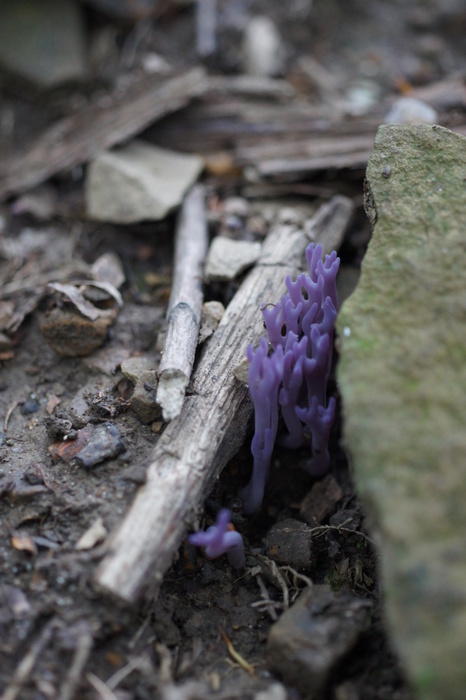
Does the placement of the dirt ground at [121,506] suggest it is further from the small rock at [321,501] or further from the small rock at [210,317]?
Result: the small rock at [210,317]

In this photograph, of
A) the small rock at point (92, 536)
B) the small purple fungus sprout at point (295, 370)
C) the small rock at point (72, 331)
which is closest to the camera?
the small rock at point (92, 536)

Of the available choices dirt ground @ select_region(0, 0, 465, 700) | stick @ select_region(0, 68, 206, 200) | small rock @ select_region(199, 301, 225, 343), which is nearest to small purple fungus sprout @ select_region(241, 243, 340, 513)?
dirt ground @ select_region(0, 0, 465, 700)

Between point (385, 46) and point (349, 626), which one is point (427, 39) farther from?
point (349, 626)

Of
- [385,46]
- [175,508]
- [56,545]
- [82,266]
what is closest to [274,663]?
[175,508]

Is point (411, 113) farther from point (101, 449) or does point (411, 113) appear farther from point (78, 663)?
point (78, 663)

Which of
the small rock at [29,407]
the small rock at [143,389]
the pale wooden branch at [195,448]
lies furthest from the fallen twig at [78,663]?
the small rock at [29,407]
